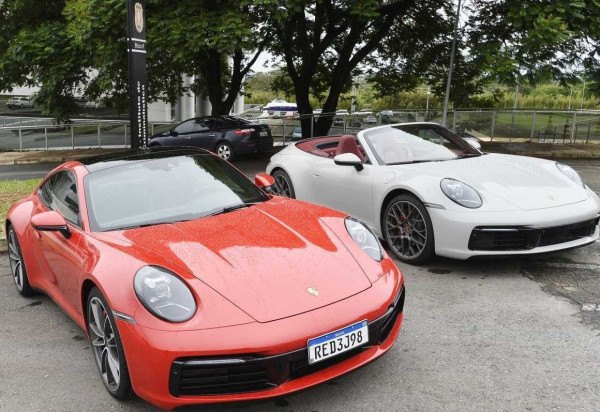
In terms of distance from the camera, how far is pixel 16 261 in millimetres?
4824

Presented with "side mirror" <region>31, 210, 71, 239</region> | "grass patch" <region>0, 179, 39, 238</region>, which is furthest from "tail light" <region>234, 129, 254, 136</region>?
"side mirror" <region>31, 210, 71, 239</region>

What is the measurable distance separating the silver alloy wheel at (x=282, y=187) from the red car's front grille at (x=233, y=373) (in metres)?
4.51

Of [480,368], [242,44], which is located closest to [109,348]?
[480,368]

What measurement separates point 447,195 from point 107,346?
3.14 metres

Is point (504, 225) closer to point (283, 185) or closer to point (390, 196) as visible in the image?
point (390, 196)

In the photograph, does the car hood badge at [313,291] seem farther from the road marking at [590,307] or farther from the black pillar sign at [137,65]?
the black pillar sign at [137,65]

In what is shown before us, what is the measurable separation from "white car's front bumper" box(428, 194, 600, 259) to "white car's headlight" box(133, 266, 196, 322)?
2739 millimetres

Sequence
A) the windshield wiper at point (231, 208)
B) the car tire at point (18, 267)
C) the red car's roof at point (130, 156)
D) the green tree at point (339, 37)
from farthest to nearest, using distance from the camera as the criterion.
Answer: the green tree at point (339, 37) → the car tire at point (18, 267) → the red car's roof at point (130, 156) → the windshield wiper at point (231, 208)

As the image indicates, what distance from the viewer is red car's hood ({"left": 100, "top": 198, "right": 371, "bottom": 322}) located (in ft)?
9.40

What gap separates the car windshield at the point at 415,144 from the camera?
19.2 feet

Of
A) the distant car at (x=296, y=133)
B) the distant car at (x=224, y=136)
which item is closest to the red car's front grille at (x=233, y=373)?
the distant car at (x=224, y=136)

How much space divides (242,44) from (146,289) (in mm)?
10522

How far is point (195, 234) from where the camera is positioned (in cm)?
341

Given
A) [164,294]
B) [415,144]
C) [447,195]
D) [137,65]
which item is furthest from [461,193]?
[137,65]
